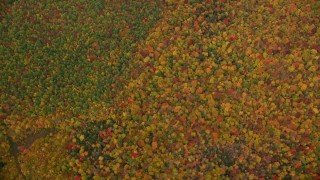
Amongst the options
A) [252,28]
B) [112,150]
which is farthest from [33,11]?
[252,28]

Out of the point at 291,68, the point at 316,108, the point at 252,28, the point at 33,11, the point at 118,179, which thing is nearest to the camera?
the point at 118,179

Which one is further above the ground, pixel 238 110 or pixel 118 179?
pixel 238 110

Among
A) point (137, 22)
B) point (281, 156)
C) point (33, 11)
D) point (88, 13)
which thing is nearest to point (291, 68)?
point (281, 156)

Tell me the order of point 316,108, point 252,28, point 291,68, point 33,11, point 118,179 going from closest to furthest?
point 118,179, point 316,108, point 291,68, point 252,28, point 33,11

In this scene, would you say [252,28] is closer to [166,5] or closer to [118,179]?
[166,5]

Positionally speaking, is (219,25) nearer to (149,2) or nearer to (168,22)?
(168,22)

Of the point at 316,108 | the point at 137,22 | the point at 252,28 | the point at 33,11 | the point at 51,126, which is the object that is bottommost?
the point at 316,108

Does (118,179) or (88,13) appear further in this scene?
(88,13)
